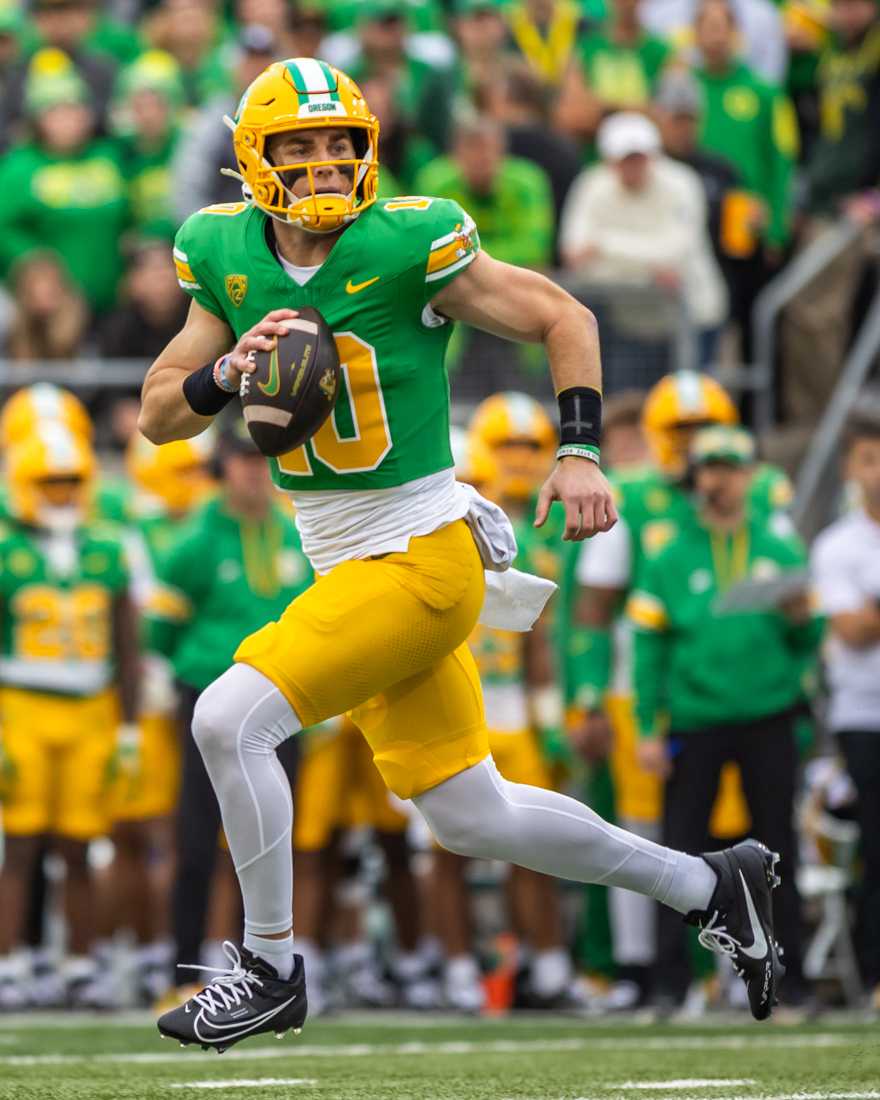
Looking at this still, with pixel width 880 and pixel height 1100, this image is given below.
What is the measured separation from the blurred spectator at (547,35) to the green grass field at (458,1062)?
603 centimetres

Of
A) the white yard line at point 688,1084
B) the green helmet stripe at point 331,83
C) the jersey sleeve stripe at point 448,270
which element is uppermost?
the green helmet stripe at point 331,83

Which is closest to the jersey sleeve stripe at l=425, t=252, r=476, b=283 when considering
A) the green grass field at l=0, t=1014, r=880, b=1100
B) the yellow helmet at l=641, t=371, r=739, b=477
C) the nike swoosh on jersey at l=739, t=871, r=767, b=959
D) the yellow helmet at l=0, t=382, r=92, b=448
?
the nike swoosh on jersey at l=739, t=871, r=767, b=959

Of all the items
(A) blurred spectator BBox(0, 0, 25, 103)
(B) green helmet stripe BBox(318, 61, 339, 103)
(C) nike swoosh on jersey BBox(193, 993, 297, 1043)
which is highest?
(A) blurred spectator BBox(0, 0, 25, 103)

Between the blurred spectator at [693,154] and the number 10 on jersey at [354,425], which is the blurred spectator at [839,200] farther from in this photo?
the number 10 on jersey at [354,425]

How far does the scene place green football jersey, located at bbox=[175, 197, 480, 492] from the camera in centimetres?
526

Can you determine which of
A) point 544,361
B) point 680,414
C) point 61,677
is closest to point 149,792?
point 61,677

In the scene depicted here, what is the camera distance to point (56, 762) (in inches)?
374

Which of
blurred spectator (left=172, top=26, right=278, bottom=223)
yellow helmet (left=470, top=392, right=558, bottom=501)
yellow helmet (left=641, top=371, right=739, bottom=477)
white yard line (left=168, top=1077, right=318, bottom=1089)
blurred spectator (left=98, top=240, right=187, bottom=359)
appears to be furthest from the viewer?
blurred spectator (left=172, top=26, right=278, bottom=223)

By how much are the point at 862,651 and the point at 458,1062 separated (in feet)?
8.94

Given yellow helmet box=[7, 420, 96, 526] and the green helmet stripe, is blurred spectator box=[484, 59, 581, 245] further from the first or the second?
the green helmet stripe

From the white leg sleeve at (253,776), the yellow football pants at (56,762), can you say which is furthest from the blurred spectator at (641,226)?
the white leg sleeve at (253,776)

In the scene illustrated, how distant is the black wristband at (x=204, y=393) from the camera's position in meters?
5.32

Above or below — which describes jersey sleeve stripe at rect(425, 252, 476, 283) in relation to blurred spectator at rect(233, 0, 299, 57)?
below

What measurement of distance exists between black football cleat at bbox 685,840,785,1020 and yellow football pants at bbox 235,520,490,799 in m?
0.70
